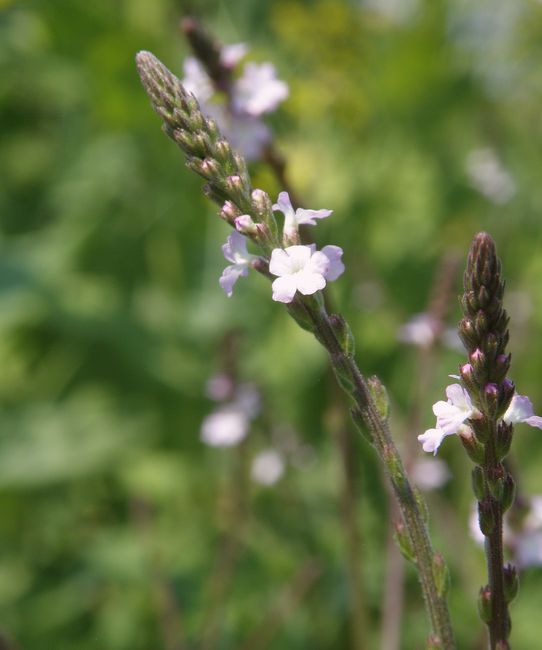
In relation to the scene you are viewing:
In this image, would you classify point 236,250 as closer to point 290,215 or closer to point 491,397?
point 290,215

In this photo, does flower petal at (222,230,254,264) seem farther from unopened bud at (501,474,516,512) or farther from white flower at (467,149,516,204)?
white flower at (467,149,516,204)

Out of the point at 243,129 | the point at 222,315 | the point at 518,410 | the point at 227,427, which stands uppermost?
the point at 222,315

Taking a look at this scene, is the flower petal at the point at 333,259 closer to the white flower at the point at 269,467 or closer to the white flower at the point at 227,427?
the white flower at the point at 227,427

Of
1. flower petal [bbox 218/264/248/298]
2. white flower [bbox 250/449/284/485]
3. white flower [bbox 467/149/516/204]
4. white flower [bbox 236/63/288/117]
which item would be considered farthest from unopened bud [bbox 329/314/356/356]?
white flower [bbox 467/149/516/204]

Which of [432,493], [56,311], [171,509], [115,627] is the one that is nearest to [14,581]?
[115,627]

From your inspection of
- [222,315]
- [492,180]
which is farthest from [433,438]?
[222,315]

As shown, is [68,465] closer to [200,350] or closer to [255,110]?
[200,350]

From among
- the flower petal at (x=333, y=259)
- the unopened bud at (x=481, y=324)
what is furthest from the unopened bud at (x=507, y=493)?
the flower petal at (x=333, y=259)

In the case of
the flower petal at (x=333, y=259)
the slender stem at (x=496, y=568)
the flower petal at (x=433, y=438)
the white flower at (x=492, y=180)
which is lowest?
the slender stem at (x=496, y=568)
